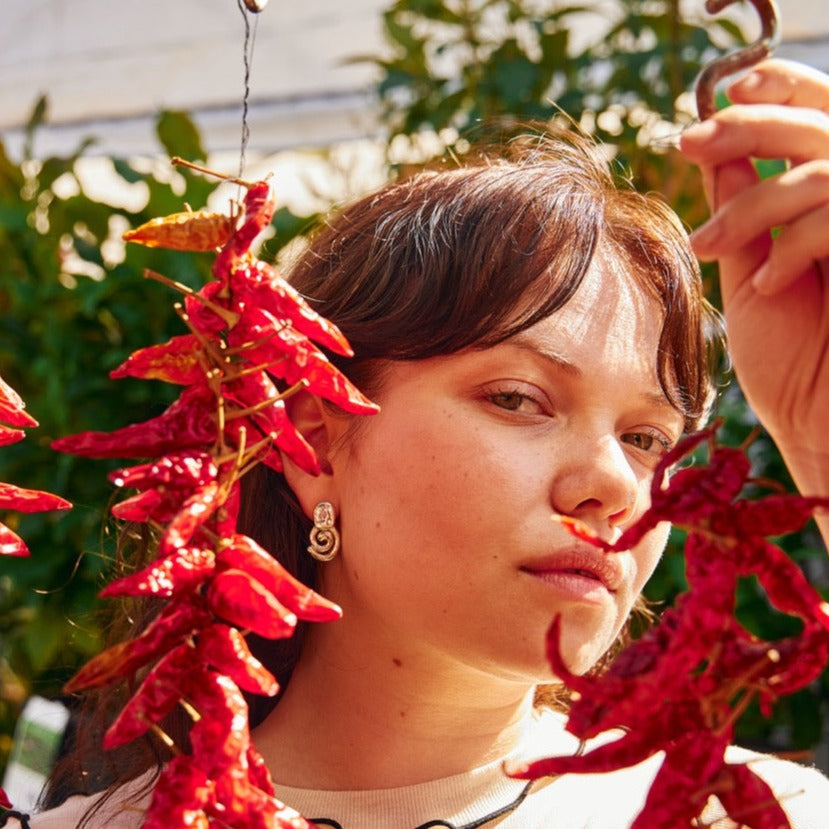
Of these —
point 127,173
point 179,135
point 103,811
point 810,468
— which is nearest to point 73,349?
point 127,173

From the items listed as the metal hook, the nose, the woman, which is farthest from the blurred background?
the metal hook

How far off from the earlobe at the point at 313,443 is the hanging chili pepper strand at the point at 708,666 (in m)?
0.47

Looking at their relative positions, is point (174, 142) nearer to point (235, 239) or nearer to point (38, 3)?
point (38, 3)

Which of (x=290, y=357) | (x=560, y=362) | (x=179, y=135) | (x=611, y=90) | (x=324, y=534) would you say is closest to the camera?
(x=290, y=357)

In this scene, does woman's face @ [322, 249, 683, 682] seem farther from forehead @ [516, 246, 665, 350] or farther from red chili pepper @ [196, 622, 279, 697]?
red chili pepper @ [196, 622, 279, 697]

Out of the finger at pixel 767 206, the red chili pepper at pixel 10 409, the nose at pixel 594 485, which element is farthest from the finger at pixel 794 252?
the red chili pepper at pixel 10 409

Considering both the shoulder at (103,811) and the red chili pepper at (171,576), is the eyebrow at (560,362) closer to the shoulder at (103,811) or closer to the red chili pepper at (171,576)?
the red chili pepper at (171,576)

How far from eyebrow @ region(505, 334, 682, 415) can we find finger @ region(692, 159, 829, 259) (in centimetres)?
30

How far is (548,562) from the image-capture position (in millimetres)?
993

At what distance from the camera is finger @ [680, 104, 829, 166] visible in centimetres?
74

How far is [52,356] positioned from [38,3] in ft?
3.31

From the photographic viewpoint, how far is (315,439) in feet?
4.00

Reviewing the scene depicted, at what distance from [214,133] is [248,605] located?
8.00 feet

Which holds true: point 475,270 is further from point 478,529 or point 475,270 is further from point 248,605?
point 248,605
